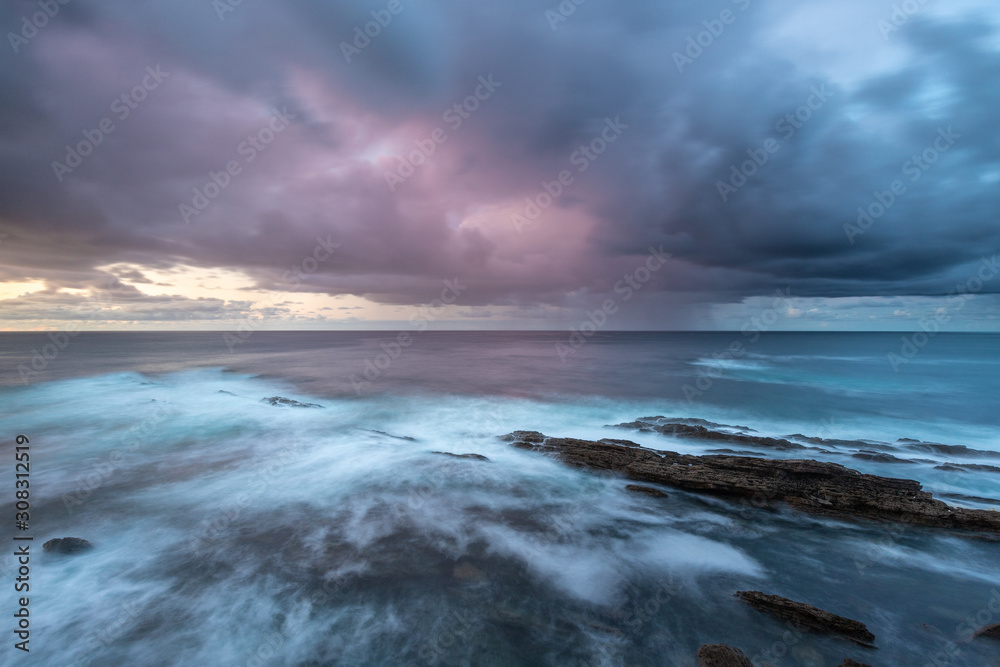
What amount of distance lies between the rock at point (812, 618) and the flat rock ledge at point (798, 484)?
503 cm

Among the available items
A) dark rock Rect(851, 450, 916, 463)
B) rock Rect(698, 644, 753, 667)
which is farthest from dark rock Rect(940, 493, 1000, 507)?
rock Rect(698, 644, 753, 667)

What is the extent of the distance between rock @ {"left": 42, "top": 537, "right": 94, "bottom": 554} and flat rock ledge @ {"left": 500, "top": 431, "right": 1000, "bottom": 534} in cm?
1376

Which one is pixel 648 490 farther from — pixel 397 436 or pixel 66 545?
pixel 66 545

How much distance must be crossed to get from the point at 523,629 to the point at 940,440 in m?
24.4

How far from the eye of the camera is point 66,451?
16.1 meters

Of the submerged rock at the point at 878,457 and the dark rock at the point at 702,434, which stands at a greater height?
the submerged rock at the point at 878,457

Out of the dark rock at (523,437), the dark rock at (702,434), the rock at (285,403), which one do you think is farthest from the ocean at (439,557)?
the rock at (285,403)

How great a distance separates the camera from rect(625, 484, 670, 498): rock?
12125mm

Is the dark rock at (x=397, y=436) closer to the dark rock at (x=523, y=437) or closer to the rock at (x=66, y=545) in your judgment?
the dark rock at (x=523, y=437)

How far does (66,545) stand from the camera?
8.93 meters

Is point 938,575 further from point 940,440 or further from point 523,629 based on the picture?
point 940,440

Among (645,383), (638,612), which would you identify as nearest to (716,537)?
(638,612)

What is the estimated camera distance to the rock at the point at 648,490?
12125 millimetres

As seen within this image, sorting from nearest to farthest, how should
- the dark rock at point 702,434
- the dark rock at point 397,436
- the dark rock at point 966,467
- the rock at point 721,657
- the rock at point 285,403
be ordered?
the rock at point 721,657
the dark rock at point 966,467
the dark rock at point 702,434
the dark rock at point 397,436
the rock at point 285,403
